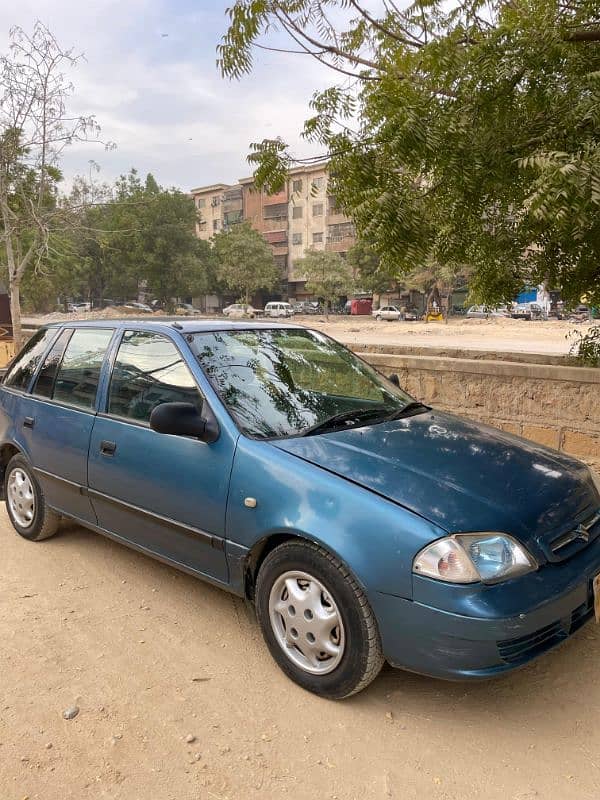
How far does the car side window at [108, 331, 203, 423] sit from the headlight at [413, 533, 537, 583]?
1.45 m

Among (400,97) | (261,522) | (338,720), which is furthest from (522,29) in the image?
(338,720)

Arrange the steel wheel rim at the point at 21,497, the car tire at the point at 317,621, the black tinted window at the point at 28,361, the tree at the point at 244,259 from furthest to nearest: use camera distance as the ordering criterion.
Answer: the tree at the point at 244,259
the black tinted window at the point at 28,361
the steel wheel rim at the point at 21,497
the car tire at the point at 317,621

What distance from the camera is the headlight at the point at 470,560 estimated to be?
7.81 ft

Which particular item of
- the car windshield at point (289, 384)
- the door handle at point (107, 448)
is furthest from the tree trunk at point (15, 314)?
the car windshield at point (289, 384)

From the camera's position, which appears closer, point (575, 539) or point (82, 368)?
point (575, 539)

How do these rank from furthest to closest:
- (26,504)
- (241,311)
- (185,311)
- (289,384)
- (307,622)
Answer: (241,311)
(185,311)
(26,504)
(289,384)
(307,622)

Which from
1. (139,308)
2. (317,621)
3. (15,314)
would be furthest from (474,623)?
(139,308)

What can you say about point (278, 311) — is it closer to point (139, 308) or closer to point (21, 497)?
point (139, 308)

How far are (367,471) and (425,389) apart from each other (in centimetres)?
451

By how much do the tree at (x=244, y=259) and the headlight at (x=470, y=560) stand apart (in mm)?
54871

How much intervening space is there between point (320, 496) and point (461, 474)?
67 cm

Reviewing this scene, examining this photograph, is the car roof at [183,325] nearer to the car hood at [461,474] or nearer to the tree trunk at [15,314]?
the car hood at [461,474]

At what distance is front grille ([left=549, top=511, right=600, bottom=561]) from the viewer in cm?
261

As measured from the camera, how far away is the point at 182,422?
119 inches
